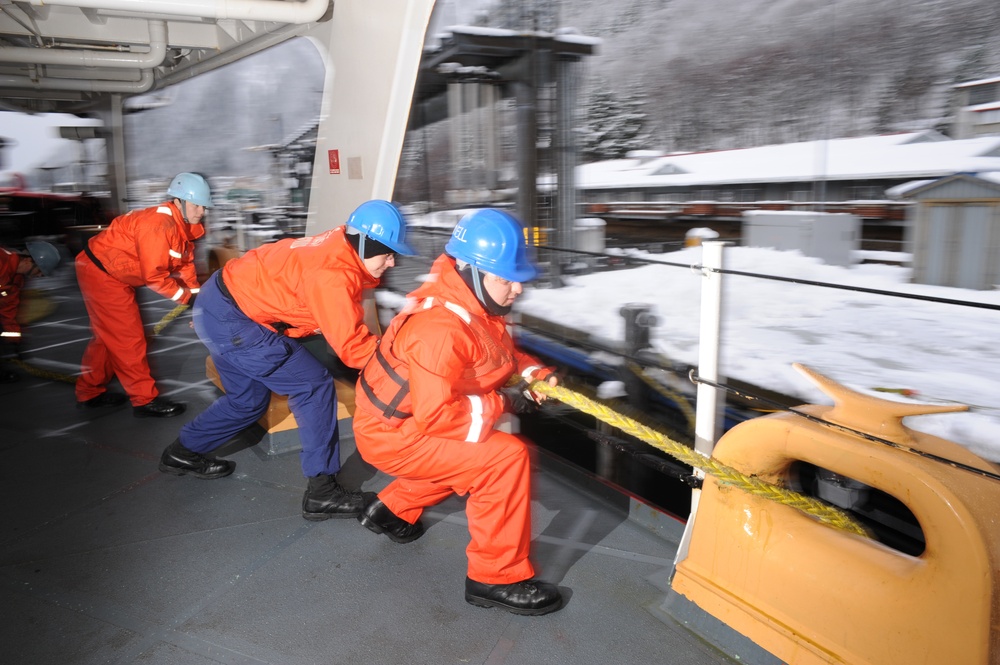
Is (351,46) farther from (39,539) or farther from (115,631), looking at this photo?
(115,631)

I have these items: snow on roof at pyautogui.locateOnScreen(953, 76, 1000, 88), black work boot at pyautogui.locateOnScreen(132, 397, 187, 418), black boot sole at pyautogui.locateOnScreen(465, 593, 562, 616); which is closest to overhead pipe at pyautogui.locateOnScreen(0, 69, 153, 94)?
black work boot at pyautogui.locateOnScreen(132, 397, 187, 418)

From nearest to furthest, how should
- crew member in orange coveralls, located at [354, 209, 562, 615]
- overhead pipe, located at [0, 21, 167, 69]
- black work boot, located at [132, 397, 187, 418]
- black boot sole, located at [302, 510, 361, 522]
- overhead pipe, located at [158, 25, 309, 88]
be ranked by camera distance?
1. crew member in orange coveralls, located at [354, 209, 562, 615]
2. black boot sole, located at [302, 510, 361, 522]
3. black work boot, located at [132, 397, 187, 418]
4. overhead pipe, located at [158, 25, 309, 88]
5. overhead pipe, located at [0, 21, 167, 69]

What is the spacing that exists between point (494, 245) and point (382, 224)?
694 millimetres

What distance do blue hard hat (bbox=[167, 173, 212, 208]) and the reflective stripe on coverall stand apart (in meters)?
1.21

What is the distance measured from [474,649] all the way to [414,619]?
238 mm

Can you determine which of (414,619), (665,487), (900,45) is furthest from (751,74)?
(414,619)

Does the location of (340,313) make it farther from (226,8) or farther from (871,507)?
(226,8)

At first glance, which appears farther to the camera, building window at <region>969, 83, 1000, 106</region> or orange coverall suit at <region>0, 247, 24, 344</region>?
orange coverall suit at <region>0, 247, 24, 344</region>

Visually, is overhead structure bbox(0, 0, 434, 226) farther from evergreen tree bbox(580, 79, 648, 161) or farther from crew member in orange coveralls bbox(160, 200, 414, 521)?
evergreen tree bbox(580, 79, 648, 161)

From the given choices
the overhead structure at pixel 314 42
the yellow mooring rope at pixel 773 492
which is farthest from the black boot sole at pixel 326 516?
the overhead structure at pixel 314 42

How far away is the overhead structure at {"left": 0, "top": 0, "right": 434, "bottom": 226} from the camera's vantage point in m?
4.36

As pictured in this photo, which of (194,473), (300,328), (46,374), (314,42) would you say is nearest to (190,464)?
(194,473)

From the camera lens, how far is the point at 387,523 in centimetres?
243

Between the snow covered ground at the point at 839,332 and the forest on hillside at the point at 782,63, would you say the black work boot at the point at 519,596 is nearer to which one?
the snow covered ground at the point at 839,332
